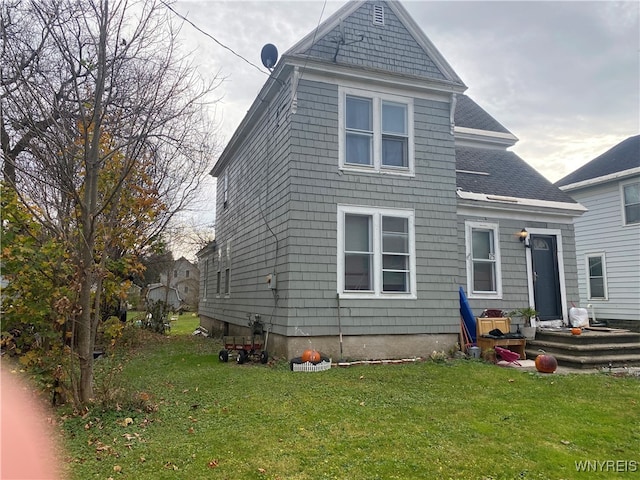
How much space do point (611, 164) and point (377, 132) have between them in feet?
34.6

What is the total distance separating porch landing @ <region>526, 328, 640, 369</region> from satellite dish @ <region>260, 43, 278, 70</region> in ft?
26.7

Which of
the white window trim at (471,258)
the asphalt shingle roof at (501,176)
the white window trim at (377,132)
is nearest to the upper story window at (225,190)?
the white window trim at (377,132)

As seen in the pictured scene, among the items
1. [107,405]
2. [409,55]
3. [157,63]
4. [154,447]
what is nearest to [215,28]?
[157,63]

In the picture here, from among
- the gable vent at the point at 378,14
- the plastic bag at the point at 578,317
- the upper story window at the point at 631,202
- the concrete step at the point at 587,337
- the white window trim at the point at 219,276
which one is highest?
the gable vent at the point at 378,14

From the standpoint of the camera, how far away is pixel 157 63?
259 inches

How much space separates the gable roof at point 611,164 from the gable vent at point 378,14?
9594 mm

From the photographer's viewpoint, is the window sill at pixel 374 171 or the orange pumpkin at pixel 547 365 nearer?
the orange pumpkin at pixel 547 365

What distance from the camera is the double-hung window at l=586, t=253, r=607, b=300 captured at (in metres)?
14.5

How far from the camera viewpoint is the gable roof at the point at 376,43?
898 cm

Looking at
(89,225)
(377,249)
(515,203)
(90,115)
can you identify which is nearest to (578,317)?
(515,203)

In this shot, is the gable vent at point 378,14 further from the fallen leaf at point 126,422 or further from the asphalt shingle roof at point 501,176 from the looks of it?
the fallen leaf at point 126,422

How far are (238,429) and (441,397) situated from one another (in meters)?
2.80

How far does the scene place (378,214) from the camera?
9.02 meters

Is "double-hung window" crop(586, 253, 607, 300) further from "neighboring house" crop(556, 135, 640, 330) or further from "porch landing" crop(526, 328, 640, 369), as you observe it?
"porch landing" crop(526, 328, 640, 369)
